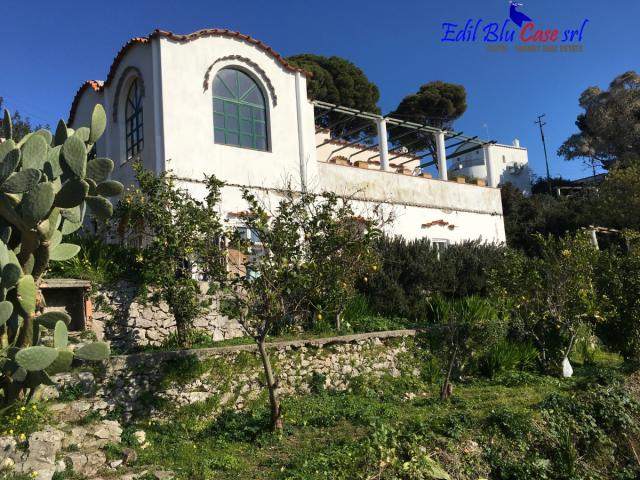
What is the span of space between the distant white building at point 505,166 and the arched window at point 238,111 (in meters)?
23.8

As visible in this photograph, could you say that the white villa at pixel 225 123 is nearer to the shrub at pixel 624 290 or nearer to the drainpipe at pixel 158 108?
the drainpipe at pixel 158 108

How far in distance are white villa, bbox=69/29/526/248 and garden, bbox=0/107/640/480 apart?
3294mm

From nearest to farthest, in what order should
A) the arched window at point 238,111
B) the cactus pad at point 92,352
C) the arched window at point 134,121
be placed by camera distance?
1. the cactus pad at point 92,352
2. the arched window at point 238,111
3. the arched window at point 134,121

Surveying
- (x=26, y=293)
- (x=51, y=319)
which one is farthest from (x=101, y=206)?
(x=51, y=319)

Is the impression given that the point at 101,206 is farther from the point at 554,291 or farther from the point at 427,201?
the point at 427,201

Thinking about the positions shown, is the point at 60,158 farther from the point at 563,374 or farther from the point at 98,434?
the point at 563,374

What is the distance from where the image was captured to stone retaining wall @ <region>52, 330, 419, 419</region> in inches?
325

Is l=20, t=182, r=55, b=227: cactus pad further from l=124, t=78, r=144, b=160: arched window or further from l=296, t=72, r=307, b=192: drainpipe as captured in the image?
l=296, t=72, r=307, b=192: drainpipe

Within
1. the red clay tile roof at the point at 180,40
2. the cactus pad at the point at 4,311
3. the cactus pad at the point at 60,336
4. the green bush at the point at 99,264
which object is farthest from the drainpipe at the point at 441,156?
the cactus pad at the point at 4,311

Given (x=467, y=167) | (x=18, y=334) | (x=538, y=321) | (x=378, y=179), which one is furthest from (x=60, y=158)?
(x=467, y=167)

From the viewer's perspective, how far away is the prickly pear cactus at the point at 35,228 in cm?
561

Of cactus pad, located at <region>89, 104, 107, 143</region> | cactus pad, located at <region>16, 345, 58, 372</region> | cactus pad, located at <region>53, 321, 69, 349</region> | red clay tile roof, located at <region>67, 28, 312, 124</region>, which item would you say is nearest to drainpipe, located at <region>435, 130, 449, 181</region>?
red clay tile roof, located at <region>67, 28, 312, 124</region>

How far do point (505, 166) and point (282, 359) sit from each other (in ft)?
109

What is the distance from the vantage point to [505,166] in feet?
129
